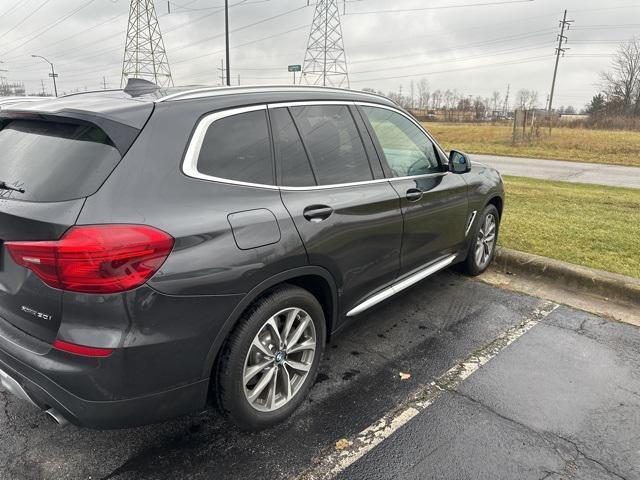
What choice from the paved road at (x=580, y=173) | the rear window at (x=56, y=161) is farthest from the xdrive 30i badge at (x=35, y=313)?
the paved road at (x=580, y=173)

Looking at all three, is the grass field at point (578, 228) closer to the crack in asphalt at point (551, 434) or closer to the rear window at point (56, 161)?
the crack in asphalt at point (551, 434)

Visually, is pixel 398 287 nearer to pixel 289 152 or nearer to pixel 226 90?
pixel 289 152

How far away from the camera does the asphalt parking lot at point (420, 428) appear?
2.31m

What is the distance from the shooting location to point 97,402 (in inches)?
76.4

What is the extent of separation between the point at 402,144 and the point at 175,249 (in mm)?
2249

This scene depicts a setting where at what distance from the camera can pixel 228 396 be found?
2.31m

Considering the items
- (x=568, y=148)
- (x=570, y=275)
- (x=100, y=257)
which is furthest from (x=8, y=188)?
(x=568, y=148)

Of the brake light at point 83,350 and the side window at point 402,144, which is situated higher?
the side window at point 402,144

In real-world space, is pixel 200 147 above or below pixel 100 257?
above

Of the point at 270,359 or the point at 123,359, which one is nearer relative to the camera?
the point at 123,359

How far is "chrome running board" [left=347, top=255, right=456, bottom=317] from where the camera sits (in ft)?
10.2

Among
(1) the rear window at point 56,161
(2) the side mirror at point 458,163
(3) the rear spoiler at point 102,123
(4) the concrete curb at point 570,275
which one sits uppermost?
(3) the rear spoiler at point 102,123

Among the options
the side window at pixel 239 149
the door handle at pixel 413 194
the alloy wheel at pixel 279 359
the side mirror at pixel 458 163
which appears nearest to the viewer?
the side window at pixel 239 149

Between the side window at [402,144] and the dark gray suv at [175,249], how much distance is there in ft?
1.55
